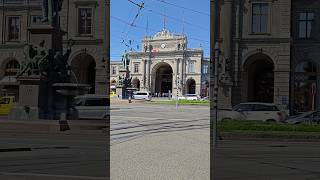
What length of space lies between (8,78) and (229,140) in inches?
262

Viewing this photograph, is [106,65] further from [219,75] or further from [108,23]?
[219,75]

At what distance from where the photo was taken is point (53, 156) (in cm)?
1023

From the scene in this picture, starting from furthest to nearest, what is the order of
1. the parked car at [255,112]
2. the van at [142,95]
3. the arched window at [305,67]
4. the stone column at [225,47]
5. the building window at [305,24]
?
the building window at [305,24]
the arched window at [305,67]
the parked car at [255,112]
the van at [142,95]
the stone column at [225,47]

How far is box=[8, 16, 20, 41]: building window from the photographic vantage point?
10250 millimetres

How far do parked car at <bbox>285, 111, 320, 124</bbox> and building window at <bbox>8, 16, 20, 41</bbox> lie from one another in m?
6.67

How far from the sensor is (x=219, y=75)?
6816mm

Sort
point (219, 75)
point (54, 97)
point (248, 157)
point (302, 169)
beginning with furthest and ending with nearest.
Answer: point (54, 97) → point (248, 157) → point (302, 169) → point (219, 75)

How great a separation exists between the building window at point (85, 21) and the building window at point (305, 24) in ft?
22.5

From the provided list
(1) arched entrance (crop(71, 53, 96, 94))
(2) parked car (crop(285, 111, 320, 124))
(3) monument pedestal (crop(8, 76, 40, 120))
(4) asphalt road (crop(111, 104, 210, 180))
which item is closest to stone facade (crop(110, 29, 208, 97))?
(1) arched entrance (crop(71, 53, 96, 94))

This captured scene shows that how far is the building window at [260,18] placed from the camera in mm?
9664

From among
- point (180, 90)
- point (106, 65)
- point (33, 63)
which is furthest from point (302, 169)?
point (33, 63)

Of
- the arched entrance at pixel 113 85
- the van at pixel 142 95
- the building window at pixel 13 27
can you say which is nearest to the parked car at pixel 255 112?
the van at pixel 142 95

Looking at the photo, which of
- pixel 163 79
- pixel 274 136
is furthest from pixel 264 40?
pixel 274 136

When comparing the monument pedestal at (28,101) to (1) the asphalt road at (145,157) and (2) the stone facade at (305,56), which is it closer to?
(1) the asphalt road at (145,157)
